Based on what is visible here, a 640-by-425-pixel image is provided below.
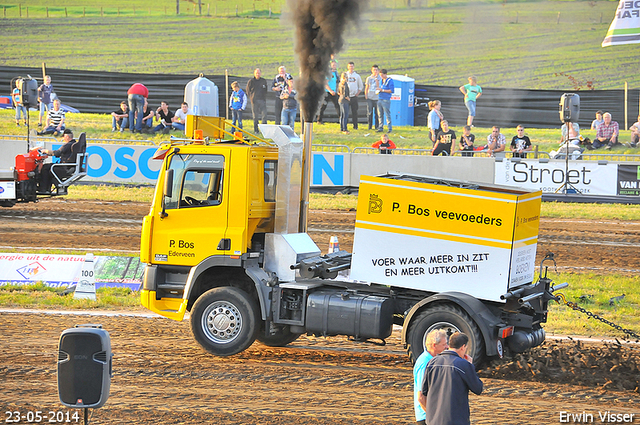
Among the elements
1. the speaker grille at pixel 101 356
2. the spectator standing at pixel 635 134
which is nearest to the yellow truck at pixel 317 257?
the speaker grille at pixel 101 356

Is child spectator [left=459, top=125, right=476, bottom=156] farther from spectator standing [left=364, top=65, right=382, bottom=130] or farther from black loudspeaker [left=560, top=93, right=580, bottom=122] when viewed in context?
spectator standing [left=364, top=65, right=382, bottom=130]

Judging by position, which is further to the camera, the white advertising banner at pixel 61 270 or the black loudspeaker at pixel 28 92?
the black loudspeaker at pixel 28 92

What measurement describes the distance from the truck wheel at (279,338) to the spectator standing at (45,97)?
2160 cm

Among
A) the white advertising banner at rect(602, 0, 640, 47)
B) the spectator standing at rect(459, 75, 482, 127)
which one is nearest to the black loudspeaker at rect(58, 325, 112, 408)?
the spectator standing at rect(459, 75, 482, 127)

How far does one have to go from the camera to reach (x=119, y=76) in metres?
29.2

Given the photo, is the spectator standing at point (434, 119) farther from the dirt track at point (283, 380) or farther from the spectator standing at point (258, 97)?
the dirt track at point (283, 380)

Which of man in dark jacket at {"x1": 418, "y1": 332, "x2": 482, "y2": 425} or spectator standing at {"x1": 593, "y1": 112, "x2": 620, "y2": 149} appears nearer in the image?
man in dark jacket at {"x1": 418, "y1": 332, "x2": 482, "y2": 425}

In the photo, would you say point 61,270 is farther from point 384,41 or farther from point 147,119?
point 384,41

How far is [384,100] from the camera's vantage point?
90.1 feet

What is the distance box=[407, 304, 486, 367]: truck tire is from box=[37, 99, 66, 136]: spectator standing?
73.4 ft

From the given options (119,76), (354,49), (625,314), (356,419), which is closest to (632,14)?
(354,49)

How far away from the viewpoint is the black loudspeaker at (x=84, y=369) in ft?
16.9

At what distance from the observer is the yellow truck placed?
7.85m

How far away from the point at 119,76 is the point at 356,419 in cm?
2484
